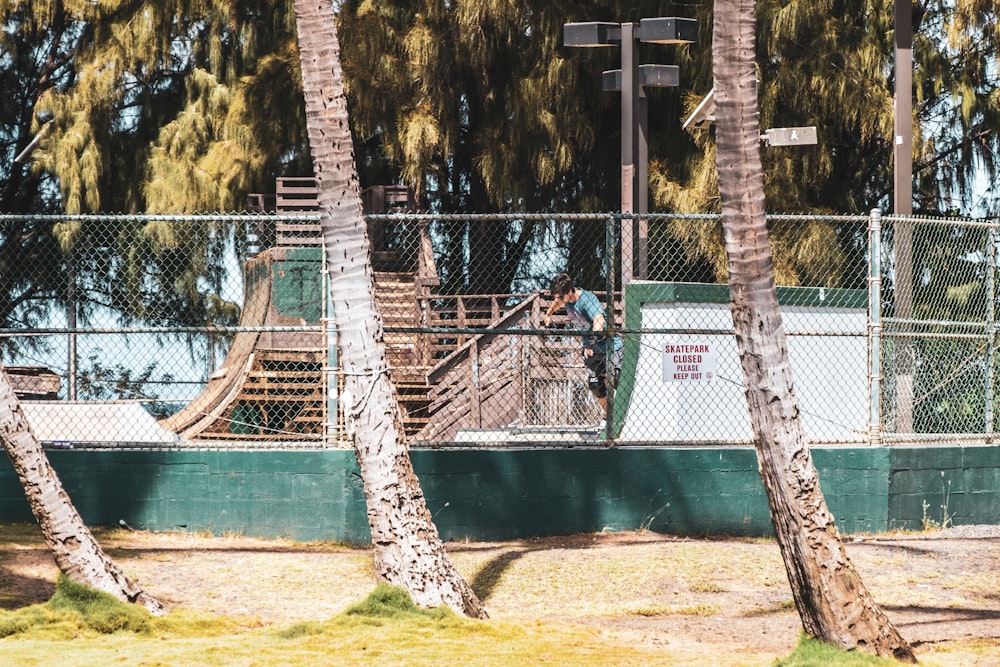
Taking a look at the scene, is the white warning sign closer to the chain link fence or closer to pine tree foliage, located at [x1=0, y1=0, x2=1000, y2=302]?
the chain link fence

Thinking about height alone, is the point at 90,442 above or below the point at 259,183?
below

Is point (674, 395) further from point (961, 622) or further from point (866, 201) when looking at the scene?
point (866, 201)

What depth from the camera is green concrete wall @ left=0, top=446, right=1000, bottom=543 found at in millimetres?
9852

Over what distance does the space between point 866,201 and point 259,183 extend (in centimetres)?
915

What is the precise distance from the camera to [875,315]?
1009 centimetres

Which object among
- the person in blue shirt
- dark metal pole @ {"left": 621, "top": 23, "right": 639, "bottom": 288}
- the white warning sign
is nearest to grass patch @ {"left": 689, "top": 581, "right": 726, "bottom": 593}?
the person in blue shirt

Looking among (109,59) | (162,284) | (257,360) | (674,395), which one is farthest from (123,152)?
(674,395)

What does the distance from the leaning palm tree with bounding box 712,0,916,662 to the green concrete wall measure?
3903mm

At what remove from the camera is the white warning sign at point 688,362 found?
32.9 ft

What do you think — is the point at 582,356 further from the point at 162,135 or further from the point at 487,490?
the point at 162,135

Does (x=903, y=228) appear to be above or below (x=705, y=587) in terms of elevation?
above

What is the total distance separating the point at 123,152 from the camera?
67.2ft

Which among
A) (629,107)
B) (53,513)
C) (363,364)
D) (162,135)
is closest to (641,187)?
(629,107)

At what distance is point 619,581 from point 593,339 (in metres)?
2.47
